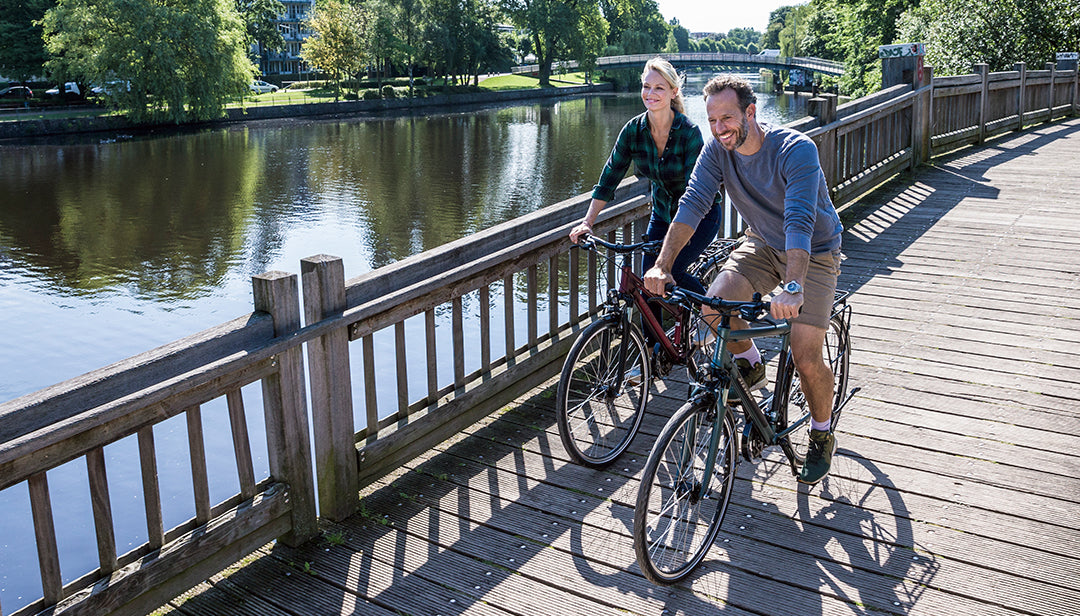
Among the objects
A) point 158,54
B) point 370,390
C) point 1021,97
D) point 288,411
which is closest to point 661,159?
point 370,390

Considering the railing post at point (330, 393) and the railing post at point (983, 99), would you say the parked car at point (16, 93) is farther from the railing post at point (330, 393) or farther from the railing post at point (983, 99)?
the railing post at point (330, 393)

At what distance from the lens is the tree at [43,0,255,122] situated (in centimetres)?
4134

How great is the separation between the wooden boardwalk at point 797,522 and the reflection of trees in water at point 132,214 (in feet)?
50.0

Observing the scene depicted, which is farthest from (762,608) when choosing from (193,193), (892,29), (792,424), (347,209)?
(892,29)

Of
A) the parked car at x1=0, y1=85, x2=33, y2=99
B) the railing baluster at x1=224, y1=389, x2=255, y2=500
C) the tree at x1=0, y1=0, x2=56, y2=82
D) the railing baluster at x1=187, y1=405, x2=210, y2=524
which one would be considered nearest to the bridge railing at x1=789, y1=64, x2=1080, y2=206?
the railing baluster at x1=224, y1=389, x2=255, y2=500

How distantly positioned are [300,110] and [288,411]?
48763mm

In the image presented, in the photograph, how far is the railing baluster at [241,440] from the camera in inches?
129

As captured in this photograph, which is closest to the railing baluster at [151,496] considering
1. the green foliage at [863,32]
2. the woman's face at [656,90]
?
the woman's face at [656,90]

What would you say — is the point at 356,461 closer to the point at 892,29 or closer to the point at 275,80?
the point at 892,29

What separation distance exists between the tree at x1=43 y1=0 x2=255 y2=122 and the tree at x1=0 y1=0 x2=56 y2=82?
8663 millimetres

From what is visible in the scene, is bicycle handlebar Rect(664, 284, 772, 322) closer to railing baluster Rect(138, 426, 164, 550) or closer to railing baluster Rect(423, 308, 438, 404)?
railing baluster Rect(423, 308, 438, 404)

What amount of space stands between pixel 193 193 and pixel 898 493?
26.2 metres

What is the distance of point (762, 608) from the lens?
10.3ft

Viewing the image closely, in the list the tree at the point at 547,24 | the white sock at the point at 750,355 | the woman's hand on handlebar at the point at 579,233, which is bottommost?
the white sock at the point at 750,355
